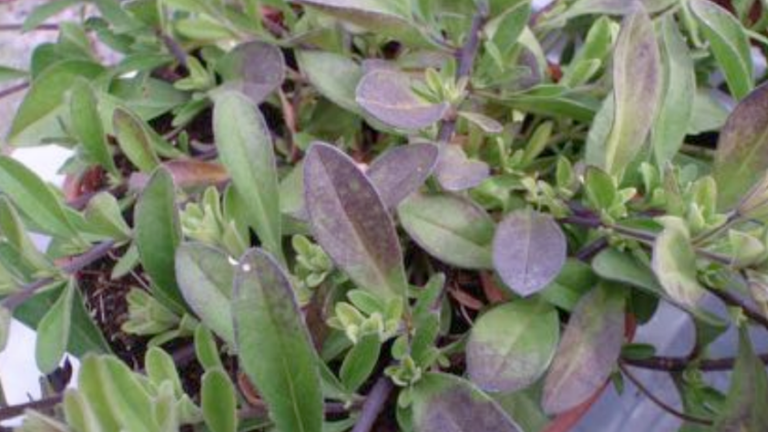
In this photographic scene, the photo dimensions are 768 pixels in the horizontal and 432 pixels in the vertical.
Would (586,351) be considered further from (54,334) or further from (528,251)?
(54,334)

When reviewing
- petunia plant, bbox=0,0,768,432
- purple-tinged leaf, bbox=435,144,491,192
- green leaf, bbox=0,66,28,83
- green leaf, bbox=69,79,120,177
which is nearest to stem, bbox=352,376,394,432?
petunia plant, bbox=0,0,768,432

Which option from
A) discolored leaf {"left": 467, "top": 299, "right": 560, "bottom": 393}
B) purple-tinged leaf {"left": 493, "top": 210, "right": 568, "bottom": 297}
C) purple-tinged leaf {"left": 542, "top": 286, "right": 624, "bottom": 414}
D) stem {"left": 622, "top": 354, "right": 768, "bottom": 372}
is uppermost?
purple-tinged leaf {"left": 493, "top": 210, "right": 568, "bottom": 297}

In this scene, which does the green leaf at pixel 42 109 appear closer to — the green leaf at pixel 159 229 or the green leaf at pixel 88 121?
the green leaf at pixel 88 121

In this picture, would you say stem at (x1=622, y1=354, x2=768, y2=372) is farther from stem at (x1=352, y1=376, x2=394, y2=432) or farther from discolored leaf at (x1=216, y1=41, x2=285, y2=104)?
discolored leaf at (x1=216, y1=41, x2=285, y2=104)

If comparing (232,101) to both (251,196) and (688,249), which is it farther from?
(688,249)


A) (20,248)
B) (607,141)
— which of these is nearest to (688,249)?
(607,141)

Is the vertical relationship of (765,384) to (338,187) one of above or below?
below
